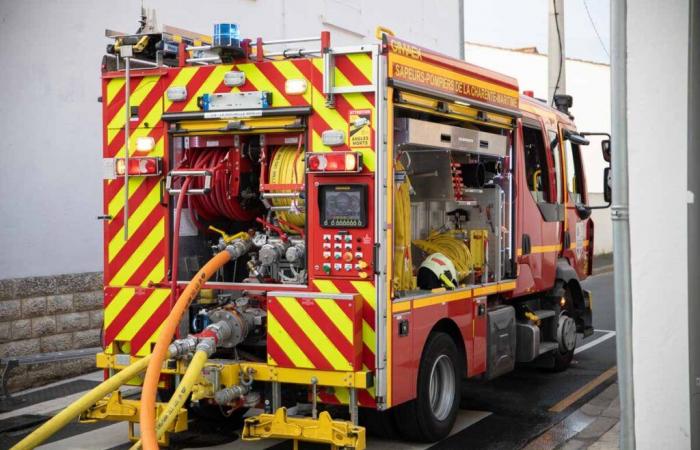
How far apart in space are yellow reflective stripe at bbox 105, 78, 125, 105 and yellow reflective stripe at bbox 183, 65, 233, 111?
70cm

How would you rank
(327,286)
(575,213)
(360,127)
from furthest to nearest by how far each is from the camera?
(575,213)
(327,286)
(360,127)

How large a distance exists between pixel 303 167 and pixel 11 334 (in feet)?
14.2

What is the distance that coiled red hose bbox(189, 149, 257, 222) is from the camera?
7.70 m

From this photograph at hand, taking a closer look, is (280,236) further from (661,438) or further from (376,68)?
(661,438)

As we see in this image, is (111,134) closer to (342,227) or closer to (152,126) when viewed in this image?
(152,126)

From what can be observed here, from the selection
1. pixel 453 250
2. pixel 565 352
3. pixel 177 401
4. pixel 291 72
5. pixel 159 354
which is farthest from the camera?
pixel 565 352

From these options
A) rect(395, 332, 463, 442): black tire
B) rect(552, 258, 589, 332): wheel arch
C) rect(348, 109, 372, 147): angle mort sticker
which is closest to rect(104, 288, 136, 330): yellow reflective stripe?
rect(348, 109, 372, 147): angle mort sticker

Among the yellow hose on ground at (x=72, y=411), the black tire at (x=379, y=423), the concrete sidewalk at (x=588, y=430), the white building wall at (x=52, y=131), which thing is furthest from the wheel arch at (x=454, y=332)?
the white building wall at (x=52, y=131)

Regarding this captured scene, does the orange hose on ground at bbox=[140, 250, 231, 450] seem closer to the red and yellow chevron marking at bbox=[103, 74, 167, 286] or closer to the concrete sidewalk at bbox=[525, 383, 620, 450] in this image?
the red and yellow chevron marking at bbox=[103, 74, 167, 286]

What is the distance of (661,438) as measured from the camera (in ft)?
16.9

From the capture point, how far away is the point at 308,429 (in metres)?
6.68

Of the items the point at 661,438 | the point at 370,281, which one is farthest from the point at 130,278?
the point at 661,438

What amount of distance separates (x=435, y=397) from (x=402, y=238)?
137 cm

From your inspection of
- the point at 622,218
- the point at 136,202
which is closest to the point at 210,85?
the point at 136,202
